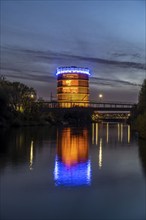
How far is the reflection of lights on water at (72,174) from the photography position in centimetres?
2556

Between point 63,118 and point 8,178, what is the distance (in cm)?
16006

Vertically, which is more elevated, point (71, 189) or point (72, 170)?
point (72, 170)

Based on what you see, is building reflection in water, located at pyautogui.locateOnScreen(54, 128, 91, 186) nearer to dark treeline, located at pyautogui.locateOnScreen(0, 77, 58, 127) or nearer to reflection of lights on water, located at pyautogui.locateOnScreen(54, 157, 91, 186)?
reflection of lights on water, located at pyautogui.locateOnScreen(54, 157, 91, 186)

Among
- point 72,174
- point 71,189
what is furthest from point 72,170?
point 71,189

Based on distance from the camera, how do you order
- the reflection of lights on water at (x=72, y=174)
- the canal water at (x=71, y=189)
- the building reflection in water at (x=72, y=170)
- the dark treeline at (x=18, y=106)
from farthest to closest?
the dark treeline at (x=18, y=106) → the building reflection in water at (x=72, y=170) → the reflection of lights on water at (x=72, y=174) → the canal water at (x=71, y=189)

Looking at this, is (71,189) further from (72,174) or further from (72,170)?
(72,170)

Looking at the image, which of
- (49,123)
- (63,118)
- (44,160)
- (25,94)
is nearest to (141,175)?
(44,160)

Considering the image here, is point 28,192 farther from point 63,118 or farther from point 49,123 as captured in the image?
point 63,118

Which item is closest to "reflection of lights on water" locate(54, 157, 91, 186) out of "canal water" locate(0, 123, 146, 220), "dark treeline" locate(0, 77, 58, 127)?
"canal water" locate(0, 123, 146, 220)

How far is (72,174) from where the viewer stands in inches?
1136

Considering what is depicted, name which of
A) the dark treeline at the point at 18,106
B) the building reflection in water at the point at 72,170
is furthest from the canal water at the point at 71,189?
the dark treeline at the point at 18,106

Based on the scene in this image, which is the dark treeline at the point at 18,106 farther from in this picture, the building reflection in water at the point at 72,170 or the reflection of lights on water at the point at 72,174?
the reflection of lights on water at the point at 72,174

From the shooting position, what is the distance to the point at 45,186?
2400 centimetres

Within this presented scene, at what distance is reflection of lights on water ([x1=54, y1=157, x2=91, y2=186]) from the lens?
83.9 feet
